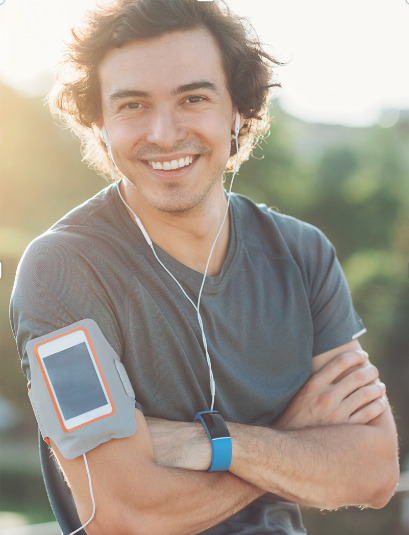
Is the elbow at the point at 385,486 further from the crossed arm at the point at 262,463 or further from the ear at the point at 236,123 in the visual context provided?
the ear at the point at 236,123

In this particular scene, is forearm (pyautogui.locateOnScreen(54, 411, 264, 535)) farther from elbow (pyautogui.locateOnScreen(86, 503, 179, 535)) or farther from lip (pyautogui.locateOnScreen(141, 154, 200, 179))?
lip (pyautogui.locateOnScreen(141, 154, 200, 179))

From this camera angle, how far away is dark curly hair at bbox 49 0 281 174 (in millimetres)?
2057


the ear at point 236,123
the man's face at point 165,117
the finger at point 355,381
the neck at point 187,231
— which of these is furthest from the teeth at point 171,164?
the finger at point 355,381

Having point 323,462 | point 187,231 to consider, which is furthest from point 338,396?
point 187,231

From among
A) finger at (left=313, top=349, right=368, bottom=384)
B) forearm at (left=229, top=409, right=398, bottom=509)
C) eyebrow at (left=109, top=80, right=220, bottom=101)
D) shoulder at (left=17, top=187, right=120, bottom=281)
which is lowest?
forearm at (left=229, top=409, right=398, bottom=509)

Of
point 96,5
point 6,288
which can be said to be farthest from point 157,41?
point 6,288

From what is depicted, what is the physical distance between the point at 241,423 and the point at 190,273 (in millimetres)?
514

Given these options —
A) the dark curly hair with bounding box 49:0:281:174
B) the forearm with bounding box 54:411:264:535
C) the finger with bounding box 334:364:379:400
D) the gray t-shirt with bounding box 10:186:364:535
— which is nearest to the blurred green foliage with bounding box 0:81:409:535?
the dark curly hair with bounding box 49:0:281:174

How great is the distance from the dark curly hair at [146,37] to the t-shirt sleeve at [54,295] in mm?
746

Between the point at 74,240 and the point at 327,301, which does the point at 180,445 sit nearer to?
the point at 74,240

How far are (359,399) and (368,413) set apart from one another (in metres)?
0.05

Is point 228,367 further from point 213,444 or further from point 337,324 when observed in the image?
point 337,324

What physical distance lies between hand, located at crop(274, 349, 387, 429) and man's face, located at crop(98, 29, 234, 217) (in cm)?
74

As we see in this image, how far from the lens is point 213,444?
1748mm
